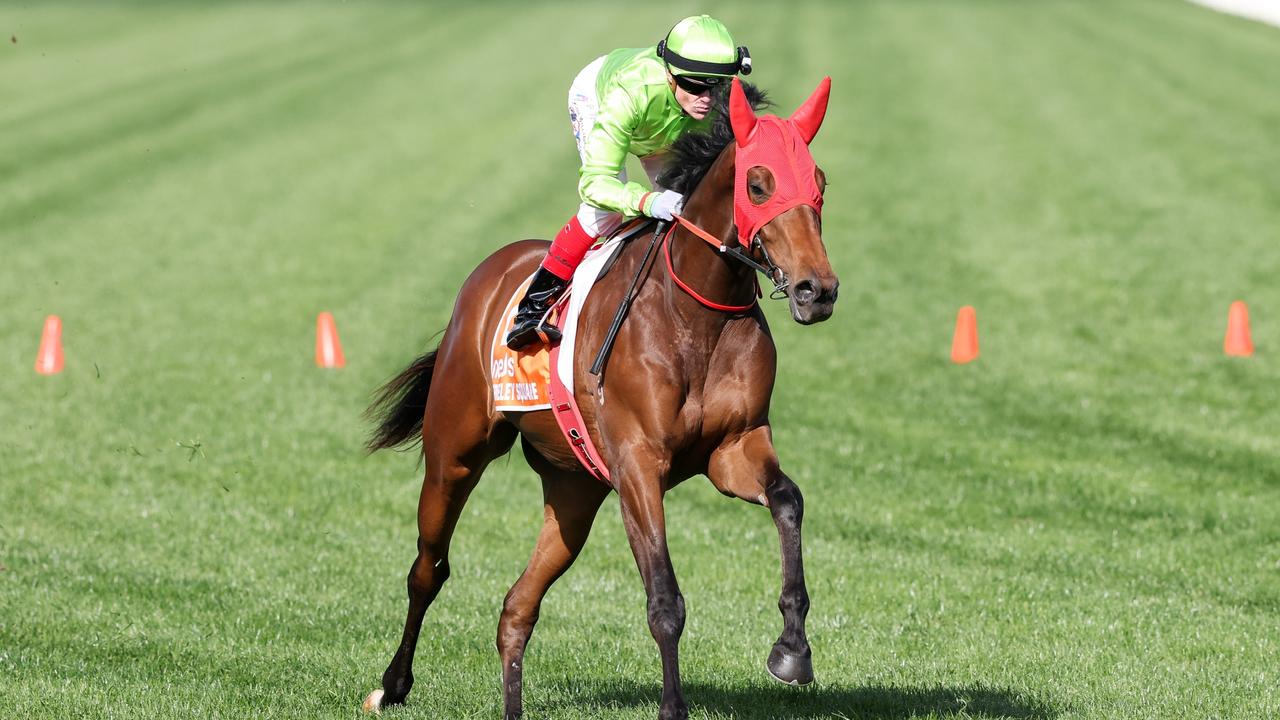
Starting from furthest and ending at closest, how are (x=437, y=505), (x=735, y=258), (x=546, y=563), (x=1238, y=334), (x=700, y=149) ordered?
(x=1238, y=334)
(x=437, y=505)
(x=546, y=563)
(x=700, y=149)
(x=735, y=258)

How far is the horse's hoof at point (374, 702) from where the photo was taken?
25.8ft

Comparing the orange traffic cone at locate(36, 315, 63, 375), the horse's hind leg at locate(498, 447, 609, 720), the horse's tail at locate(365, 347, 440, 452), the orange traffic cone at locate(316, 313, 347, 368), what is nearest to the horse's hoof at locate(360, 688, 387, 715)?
the horse's hind leg at locate(498, 447, 609, 720)

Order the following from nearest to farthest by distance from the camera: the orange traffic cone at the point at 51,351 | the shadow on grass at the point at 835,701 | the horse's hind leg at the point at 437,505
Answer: the shadow on grass at the point at 835,701 < the horse's hind leg at the point at 437,505 < the orange traffic cone at the point at 51,351

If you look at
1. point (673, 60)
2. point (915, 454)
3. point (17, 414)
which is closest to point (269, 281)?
point (17, 414)

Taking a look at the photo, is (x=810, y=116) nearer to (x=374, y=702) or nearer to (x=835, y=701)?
(x=835, y=701)

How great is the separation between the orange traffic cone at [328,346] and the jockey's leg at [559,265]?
10451mm

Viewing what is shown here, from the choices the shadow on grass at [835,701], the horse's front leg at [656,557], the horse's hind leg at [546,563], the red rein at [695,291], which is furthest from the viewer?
the horse's hind leg at [546,563]

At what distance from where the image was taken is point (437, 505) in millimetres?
8164

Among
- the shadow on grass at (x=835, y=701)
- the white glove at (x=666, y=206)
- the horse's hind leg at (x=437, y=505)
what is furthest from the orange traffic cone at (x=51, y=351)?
the white glove at (x=666, y=206)

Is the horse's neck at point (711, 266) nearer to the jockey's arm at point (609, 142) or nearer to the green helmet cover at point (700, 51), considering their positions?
the jockey's arm at point (609, 142)

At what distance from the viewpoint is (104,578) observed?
10680mm

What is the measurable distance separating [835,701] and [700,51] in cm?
315

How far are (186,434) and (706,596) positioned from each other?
253 inches

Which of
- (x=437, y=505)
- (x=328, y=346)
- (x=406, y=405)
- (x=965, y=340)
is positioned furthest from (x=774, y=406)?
(x=437, y=505)
